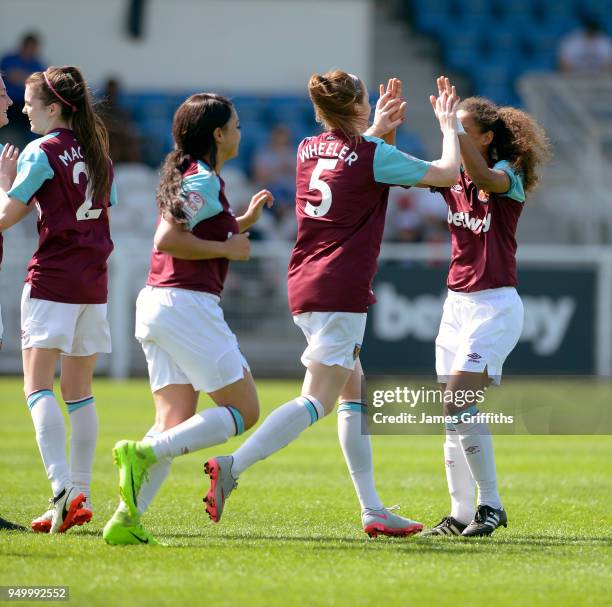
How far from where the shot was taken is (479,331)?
19.4ft

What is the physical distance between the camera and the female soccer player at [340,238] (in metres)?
5.48

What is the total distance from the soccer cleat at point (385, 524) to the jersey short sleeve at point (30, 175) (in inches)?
86.5

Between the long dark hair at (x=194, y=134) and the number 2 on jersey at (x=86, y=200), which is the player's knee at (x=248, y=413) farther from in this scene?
the number 2 on jersey at (x=86, y=200)

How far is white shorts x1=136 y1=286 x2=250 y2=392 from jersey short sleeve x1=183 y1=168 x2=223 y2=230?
329 mm

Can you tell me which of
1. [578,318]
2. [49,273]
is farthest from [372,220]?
[578,318]

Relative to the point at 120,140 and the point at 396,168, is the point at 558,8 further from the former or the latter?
the point at 396,168

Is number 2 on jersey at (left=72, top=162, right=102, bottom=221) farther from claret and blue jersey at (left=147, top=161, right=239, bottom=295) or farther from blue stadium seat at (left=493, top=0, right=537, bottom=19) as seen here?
blue stadium seat at (left=493, top=0, right=537, bottom=19)

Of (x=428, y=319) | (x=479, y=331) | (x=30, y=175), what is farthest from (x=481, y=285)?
(x=428, y=319)

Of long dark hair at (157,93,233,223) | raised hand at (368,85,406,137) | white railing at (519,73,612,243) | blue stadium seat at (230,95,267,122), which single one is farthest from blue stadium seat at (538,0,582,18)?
long dark hair at (157,93,233,223)

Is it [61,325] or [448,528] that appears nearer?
[61,325]

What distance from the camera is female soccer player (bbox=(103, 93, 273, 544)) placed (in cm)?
514

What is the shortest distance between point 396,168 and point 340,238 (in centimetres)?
42

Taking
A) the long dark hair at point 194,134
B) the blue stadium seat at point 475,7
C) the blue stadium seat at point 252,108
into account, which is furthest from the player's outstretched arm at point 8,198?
the blue stadium seat at point 475,7

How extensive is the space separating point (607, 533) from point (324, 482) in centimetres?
239
